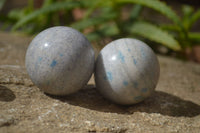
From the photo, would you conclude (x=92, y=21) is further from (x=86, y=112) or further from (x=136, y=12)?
(x=86, y=112)

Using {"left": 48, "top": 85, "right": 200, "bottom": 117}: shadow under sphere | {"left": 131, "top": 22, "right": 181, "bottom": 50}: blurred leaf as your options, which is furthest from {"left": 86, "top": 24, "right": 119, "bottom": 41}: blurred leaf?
{"left": 48, "top": 85, "right": 200, "bottom": 117}: shadow under sphere

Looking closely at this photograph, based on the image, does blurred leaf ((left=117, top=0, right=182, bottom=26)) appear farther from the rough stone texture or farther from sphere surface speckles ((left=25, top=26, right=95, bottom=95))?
sphere surface speckles ((left=25, top=26, right=95, bottom=95))

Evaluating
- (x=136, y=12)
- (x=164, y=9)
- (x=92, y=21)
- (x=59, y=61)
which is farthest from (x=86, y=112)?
(x=136, y=12)

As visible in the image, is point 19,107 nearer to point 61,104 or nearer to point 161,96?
point 61,104

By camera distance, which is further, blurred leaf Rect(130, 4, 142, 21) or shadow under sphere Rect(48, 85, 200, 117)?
blurred leaf Rect(130, 4, 142, 21)

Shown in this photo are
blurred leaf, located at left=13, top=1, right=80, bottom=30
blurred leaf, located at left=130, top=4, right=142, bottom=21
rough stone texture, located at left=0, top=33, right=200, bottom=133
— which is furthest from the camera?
blurred leaf, located at left=130, top=4, right=142, bottom=21

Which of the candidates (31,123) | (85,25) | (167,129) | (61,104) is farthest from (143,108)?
(85,25)
